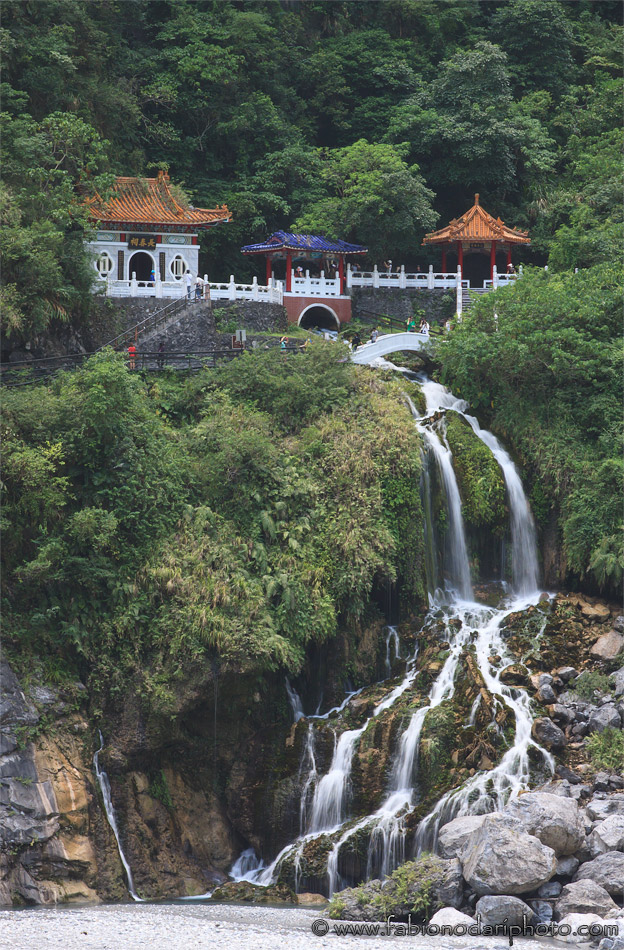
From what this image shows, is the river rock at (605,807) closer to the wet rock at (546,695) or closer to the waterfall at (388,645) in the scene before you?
the wet rock at (546,695)

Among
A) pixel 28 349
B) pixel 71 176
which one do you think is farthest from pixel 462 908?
pixel 71 176

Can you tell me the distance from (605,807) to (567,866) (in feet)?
5.83

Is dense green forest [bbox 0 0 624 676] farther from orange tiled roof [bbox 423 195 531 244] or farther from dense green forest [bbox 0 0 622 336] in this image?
orange tiled roof [bbox 423 195 531 244]

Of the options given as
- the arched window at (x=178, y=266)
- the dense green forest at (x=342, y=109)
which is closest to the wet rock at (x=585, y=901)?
the dense green forest at (x=342, y=109)

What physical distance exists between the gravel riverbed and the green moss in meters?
11.4

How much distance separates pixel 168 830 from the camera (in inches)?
848

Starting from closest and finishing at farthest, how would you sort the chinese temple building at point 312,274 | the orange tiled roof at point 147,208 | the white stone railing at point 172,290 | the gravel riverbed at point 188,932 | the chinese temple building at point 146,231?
the gravel riverbed at point 188,932 → the white stone railing at point 172,290 → the orange tiled roof at point 147,208 → the chinese temple building at point 146,231 → the chinese temple building at point 312,274

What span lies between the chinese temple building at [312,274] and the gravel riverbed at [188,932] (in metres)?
22.6

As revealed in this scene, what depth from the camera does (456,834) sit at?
18.5 m

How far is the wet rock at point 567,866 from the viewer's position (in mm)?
17453

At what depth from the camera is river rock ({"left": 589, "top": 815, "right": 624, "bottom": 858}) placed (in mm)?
17578

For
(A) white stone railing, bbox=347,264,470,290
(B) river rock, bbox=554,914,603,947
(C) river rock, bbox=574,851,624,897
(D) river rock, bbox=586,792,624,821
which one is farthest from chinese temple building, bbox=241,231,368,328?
(B) river rock, bbox=554,914,603,947

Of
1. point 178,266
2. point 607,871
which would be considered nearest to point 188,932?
point 607,871

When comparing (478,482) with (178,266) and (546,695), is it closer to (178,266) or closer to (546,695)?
(546,695)
